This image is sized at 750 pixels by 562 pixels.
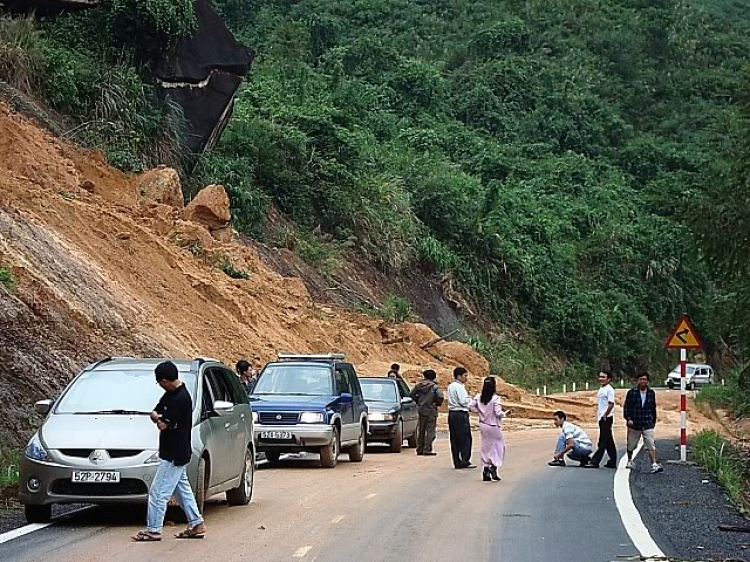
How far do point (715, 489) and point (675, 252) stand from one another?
56.7 meters

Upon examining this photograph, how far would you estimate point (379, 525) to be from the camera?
13.0 m

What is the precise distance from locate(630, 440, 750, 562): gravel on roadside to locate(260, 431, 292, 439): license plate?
5.45 m

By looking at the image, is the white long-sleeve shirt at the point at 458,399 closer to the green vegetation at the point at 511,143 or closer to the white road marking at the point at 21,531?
the green vegetation at the point at 511,143

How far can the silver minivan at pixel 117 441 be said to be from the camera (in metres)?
12.0

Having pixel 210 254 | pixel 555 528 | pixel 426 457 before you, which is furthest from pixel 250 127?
pixel 555 528

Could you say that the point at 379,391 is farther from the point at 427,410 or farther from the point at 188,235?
the point at 188,235

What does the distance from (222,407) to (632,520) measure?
471 centimetres

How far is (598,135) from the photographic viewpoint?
87062 millimetres

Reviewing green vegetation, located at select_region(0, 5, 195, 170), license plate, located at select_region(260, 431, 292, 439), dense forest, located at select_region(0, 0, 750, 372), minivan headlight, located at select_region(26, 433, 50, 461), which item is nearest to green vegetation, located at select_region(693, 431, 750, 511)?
dense forest, located at select_region(0, 0, 750, 372)

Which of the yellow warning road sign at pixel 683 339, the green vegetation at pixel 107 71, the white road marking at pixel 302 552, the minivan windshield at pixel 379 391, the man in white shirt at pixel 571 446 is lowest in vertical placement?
the white road marking at pixel 302 552

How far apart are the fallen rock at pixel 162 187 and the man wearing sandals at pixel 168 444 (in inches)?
968

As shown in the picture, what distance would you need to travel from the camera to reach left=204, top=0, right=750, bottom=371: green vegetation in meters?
49.9

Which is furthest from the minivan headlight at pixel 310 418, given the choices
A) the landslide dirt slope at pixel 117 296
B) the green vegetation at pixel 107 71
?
the green vegetation at pixel 107 71

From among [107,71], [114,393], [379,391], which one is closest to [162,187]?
[107,71]
